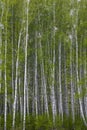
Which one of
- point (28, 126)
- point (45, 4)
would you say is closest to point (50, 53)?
point (45, 4)

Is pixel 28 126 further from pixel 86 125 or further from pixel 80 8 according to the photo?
pixel 80 8

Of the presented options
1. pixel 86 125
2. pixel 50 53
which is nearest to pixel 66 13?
pixel 50 53

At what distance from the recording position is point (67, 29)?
1517 centimetres

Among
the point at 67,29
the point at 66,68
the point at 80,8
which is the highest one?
the point at 80,8

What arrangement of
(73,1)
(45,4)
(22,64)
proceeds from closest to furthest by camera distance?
(73,1)
(45,4)
(22,64)

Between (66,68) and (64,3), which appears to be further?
(66,68)

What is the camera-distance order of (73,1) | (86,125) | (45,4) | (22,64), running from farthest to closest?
(22,64) → (45,4) → (73,1) → (86,125)

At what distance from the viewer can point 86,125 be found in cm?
1207

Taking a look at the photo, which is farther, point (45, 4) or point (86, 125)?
point (45, 4)

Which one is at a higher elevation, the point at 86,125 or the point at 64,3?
the point at 64,3

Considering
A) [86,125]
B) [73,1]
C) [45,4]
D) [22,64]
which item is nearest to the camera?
[86,125]

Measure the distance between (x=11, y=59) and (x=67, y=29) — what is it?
3514 mm

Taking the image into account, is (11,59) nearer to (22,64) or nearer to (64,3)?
(22,64)

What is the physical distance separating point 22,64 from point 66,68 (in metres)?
2.82
